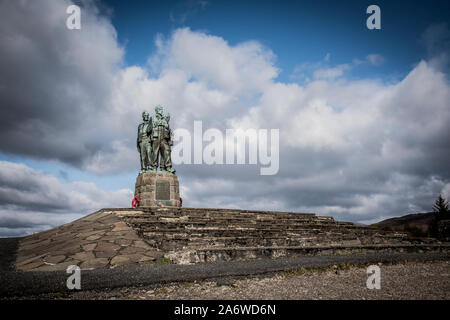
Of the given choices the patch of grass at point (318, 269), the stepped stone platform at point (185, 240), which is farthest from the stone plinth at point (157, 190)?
the patch of grass at point (318, 269)

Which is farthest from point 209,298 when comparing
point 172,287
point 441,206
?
point 441,206

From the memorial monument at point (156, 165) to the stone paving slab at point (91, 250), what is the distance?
4.67m

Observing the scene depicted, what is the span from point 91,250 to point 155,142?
340 inches

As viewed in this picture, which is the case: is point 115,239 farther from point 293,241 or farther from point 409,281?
point 409,281

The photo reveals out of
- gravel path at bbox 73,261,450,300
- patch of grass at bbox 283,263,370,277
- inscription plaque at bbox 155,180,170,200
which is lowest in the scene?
patch of grass at bbox 283,263,370,277

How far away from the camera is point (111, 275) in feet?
14.0

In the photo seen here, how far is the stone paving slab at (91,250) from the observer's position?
572 centimetres

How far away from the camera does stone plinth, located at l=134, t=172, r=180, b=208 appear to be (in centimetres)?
1333

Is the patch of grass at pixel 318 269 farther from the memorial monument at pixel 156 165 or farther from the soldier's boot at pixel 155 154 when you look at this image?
the soldier's boot at pixel 155 154

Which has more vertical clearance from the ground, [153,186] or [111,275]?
[153,186]

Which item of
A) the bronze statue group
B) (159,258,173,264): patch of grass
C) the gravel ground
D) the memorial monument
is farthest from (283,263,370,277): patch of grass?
the bronze statue group

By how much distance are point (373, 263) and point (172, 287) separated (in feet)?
14.3

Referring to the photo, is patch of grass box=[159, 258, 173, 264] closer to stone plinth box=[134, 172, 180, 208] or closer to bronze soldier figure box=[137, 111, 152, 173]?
stone plinth box=[134, 172, 180, 208]
